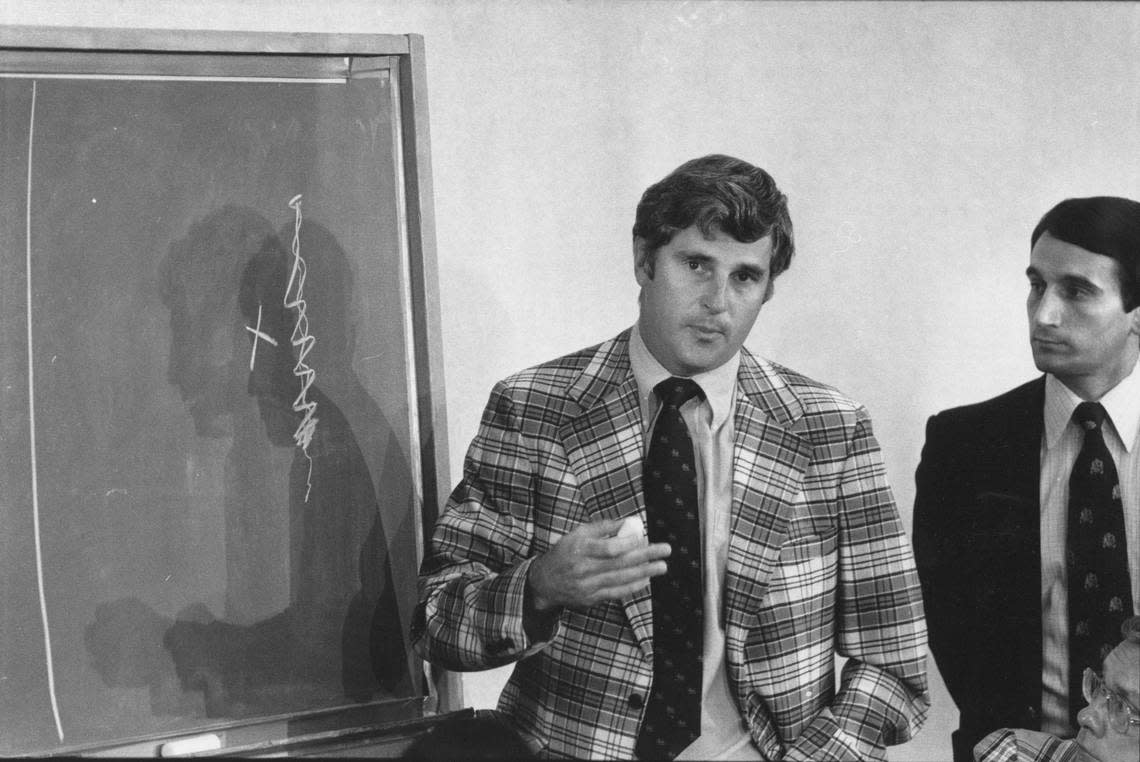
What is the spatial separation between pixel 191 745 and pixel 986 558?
120 centimetres

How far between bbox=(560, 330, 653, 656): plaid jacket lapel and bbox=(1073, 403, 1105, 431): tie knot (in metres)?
0.69

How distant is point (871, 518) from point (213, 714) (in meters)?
0.95

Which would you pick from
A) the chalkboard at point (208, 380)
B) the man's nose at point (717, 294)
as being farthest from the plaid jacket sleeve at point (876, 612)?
the chalkboard at point (208, 380)

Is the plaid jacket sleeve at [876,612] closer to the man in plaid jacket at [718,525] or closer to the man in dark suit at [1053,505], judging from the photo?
the man in plaid jacket at [718,525]

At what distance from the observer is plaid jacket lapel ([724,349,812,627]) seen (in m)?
1.65

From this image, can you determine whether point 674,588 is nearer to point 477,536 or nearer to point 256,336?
point 477,536

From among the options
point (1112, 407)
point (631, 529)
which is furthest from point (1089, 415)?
point (631, 529)

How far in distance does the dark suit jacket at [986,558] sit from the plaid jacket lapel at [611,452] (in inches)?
23.3

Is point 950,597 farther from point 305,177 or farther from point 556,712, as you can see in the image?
point 305,177

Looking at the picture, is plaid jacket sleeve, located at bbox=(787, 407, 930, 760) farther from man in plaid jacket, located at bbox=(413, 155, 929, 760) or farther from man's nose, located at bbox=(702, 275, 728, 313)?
man's nose, located at bbox=(702, 275, 728, 313)

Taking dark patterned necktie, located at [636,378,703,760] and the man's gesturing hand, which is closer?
the man's gesturing hand

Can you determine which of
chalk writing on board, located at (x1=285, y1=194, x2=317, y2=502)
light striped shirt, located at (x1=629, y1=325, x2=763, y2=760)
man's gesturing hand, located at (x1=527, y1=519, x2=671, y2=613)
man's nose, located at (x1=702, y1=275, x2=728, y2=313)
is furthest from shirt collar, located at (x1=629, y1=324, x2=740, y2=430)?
chalk writing on board, located at (x1=285, y1=194, x2=317, y2=502)

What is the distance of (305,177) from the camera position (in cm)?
181

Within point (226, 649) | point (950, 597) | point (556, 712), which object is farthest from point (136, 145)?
point (950, 597)
